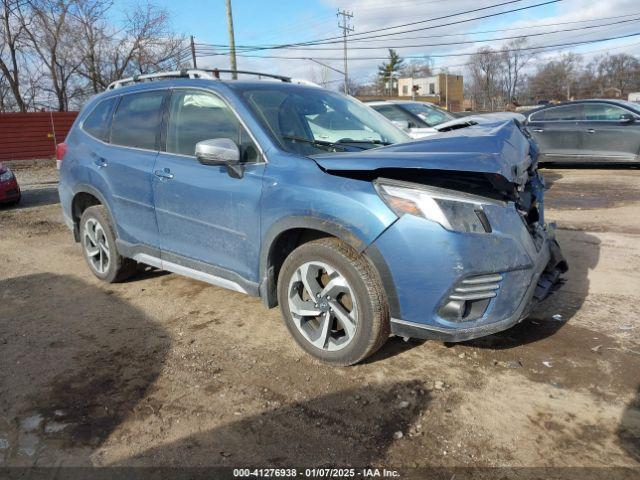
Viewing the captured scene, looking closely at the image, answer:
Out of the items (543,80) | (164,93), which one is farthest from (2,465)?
(543,80)

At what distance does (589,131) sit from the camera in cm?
1103

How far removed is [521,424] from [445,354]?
796 millimetres

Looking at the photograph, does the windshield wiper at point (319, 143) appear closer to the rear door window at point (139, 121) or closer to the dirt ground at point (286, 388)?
the rear door window at point (139, 121)

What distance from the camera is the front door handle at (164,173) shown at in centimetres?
396

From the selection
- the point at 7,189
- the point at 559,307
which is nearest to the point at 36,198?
the point at 7,189

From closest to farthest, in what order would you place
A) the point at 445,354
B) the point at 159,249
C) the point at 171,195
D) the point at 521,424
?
1. the point at 521,424
2. the point at 445,354
3. the point at 171,195
4. the point at 159,249

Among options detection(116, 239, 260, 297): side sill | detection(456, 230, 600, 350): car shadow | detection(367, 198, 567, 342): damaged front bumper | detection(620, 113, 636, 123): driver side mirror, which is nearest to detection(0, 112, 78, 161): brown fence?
detection(116, 239, 260, 297): side sill

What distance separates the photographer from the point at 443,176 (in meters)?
2.98

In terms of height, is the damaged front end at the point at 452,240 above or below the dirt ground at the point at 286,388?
above

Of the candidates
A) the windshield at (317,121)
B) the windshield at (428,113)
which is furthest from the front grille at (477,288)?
the windshield at (428,113)

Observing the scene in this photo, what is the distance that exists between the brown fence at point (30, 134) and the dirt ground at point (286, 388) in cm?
1869

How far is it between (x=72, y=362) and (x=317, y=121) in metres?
2.45

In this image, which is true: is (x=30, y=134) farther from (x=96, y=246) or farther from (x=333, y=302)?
(x=333, y=302)

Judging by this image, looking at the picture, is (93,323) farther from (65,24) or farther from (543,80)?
(543,80)
